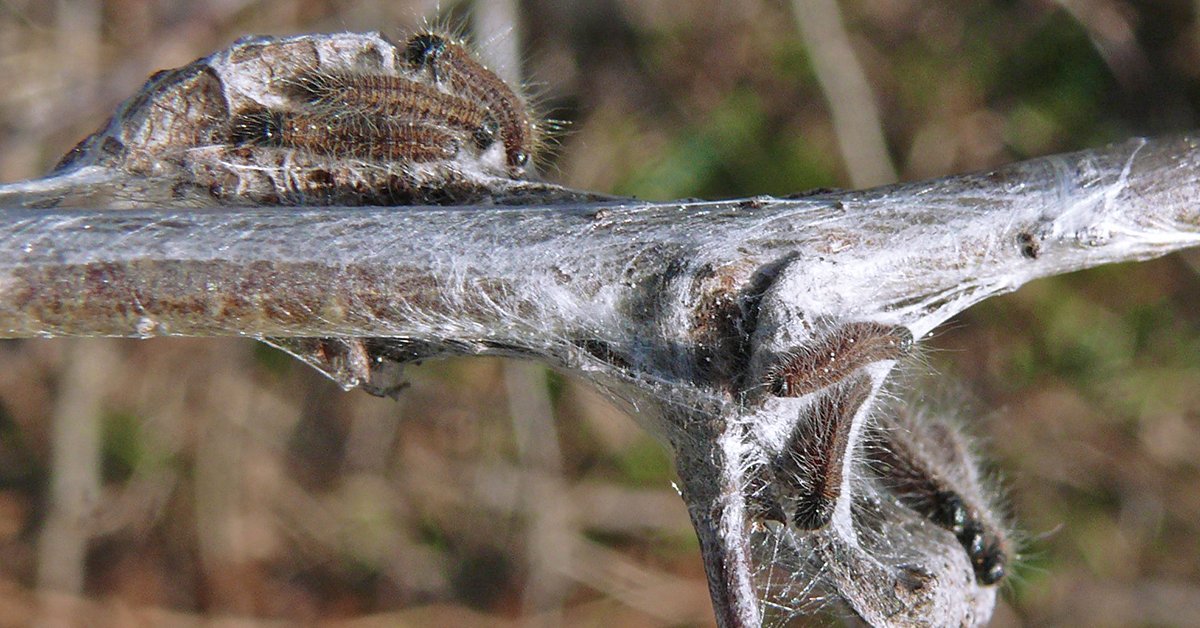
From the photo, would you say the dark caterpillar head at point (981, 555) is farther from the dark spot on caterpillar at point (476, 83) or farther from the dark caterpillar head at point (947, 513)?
the dark spot on caterpillar at point (476, 83)

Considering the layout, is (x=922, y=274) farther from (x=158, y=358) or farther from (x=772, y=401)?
(x=158, y=358)

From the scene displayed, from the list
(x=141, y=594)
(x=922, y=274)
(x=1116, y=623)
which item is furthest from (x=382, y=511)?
(x=1116, y=623)

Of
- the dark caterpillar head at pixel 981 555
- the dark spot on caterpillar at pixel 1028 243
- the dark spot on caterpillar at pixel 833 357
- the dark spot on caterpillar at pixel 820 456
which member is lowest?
the dark caterpillar head at pixel 981 555

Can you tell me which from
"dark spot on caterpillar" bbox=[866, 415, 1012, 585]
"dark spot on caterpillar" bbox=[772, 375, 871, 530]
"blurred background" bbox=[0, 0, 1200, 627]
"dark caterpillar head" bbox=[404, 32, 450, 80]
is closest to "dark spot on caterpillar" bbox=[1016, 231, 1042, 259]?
"dark spot on caterpillar" bbox=[772, 375, 871, 530]

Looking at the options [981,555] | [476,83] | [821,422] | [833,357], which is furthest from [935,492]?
[476,83]

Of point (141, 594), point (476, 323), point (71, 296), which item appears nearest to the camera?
point (71, 296)

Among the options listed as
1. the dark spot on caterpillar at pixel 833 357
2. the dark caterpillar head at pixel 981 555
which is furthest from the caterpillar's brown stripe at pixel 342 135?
the dark caterpillar head at pixel 981 555
